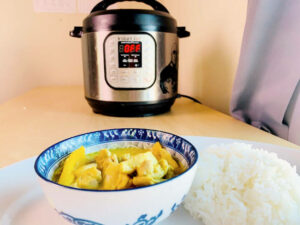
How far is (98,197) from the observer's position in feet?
0.86

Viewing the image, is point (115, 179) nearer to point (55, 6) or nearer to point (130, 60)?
point (130, 60)

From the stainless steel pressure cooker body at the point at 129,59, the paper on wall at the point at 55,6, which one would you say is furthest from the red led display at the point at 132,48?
the paper on wall at the point at 55,6

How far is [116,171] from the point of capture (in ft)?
0.98

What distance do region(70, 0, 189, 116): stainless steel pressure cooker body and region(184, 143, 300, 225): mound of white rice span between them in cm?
43

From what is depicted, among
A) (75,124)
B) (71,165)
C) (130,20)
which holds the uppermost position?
(130,20)

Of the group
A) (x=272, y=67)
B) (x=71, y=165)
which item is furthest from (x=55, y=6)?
(x=71, y=165)

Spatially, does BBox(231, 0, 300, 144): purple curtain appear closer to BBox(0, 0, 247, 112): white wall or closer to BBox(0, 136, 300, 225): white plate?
BBox(0, 136, 300, 225): white plate

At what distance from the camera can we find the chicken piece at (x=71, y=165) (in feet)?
1.07

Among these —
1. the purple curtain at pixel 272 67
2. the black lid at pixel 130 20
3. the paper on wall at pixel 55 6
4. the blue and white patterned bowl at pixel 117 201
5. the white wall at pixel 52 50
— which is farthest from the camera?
the paper on wall at pixel 55 6

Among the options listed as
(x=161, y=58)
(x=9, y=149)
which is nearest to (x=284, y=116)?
(x=161, y=58)

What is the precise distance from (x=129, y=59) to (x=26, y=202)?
0.53 meters

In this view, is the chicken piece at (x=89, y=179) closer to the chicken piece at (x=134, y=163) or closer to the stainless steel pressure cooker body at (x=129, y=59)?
the chicken piece at (x=134, y=163)

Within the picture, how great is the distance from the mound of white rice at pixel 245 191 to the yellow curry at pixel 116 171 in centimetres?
7

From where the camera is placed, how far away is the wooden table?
616mm
